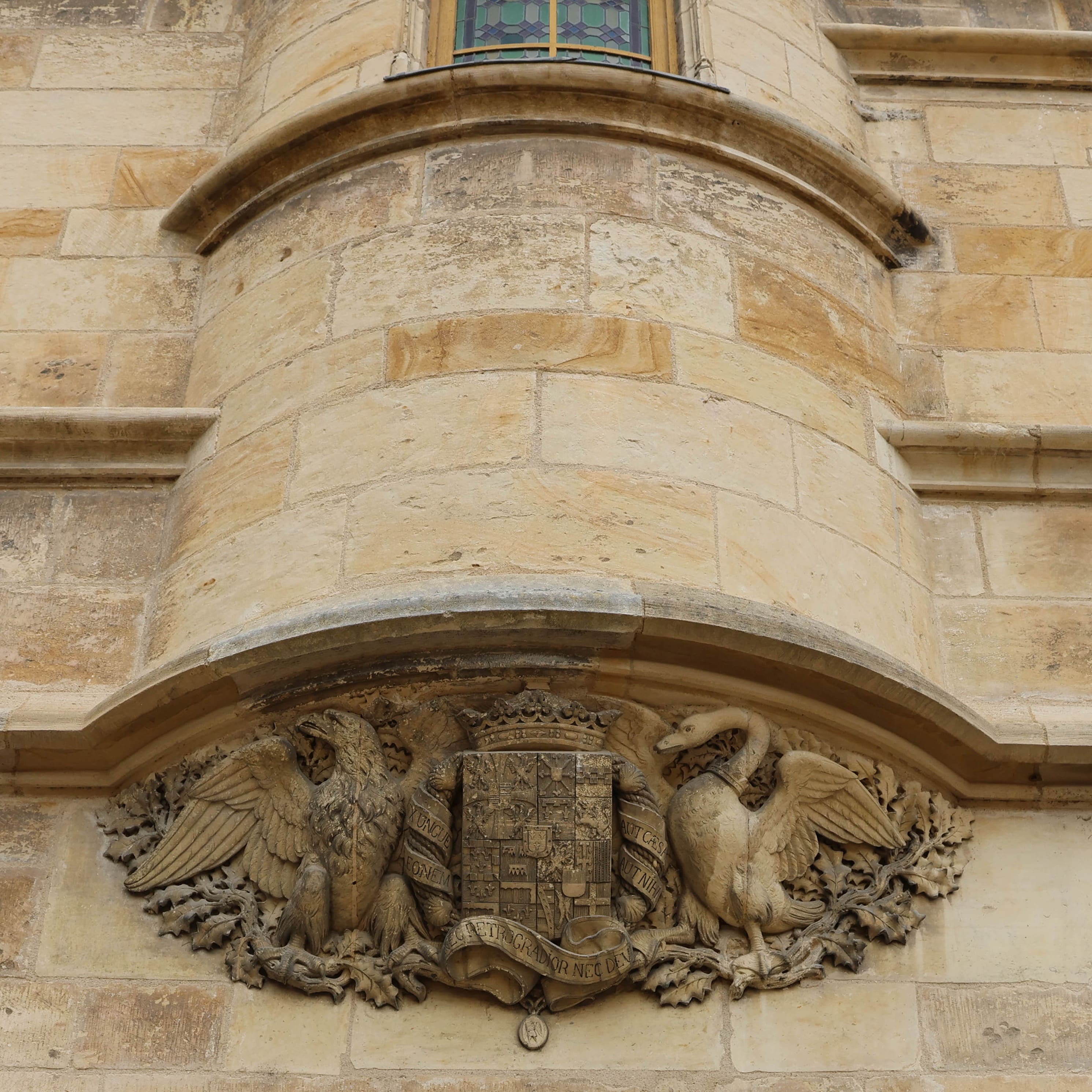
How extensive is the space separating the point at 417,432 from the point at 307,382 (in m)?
0.55

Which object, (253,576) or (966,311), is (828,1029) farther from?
(966,311)

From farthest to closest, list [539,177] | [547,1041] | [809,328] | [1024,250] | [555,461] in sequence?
1. [1024,250]
2. [539,177]
3. [809,328]
4. [555,461]
5. [547,1041]

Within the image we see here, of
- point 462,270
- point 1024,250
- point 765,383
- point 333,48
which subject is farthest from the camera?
point 333,48

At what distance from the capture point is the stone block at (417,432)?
17.6 ft

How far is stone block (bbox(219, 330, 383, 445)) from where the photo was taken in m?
5.68

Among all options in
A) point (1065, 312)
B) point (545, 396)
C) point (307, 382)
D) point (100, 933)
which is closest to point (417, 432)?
point (545, 396)

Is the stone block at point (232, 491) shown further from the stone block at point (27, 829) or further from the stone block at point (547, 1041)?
the stone block at point (547, 1041)

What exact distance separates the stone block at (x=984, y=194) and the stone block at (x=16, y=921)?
4.34m

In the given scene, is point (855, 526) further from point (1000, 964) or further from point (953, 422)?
point (1000, 964)

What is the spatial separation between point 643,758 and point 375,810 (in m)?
A: 0.80

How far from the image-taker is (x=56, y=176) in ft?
23.3

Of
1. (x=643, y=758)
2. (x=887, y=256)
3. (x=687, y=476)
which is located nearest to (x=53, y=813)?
(x=643, y=758)

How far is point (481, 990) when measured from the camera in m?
4.76

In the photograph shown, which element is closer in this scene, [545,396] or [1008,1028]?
[1008,1028]
